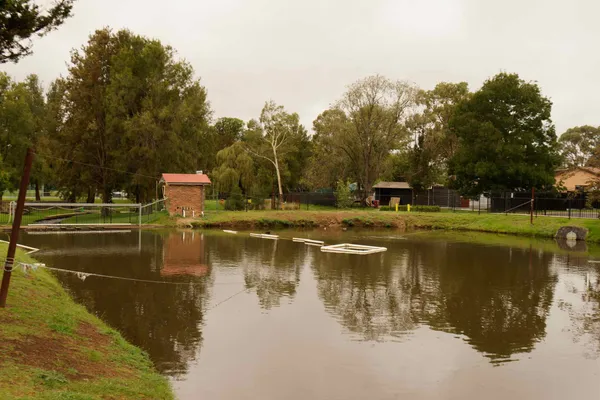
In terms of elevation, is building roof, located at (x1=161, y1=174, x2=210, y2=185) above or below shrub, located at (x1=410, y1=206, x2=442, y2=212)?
above

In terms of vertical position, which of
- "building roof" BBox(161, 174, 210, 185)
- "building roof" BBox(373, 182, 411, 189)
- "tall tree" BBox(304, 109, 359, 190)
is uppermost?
"tall tree" BBox(304, 109, 359, 190)

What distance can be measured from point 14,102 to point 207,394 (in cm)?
4856

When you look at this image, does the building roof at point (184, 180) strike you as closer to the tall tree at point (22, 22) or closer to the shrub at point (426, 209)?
the shrub at point (426, 209)

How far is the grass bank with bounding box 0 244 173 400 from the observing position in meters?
7.11

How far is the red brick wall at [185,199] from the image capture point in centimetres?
4128

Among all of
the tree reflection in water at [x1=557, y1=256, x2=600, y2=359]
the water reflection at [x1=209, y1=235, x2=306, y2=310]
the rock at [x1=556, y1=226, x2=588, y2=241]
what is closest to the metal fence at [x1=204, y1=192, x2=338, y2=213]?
the water reflection at [x1=209, y1=235, x2=306, y2=310]

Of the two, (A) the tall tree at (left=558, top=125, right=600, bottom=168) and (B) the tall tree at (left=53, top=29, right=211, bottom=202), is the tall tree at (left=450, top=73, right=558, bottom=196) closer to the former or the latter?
(B) the tall tree at (left=53, top=29, right=211, bottom=202)

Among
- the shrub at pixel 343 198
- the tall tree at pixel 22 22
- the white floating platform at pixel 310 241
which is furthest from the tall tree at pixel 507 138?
the tall tree at pixel 22 22

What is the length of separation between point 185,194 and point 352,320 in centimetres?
3031

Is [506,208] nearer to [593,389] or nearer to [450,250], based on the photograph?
[450,250]

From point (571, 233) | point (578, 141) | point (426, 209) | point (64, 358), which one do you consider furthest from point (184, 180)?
point (578, 141)

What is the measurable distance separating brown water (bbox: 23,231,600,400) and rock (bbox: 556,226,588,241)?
10.4 metres

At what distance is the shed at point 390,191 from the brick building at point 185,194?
27468 mm

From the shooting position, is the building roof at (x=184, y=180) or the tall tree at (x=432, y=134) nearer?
the building roof at (x=184, y=180)
